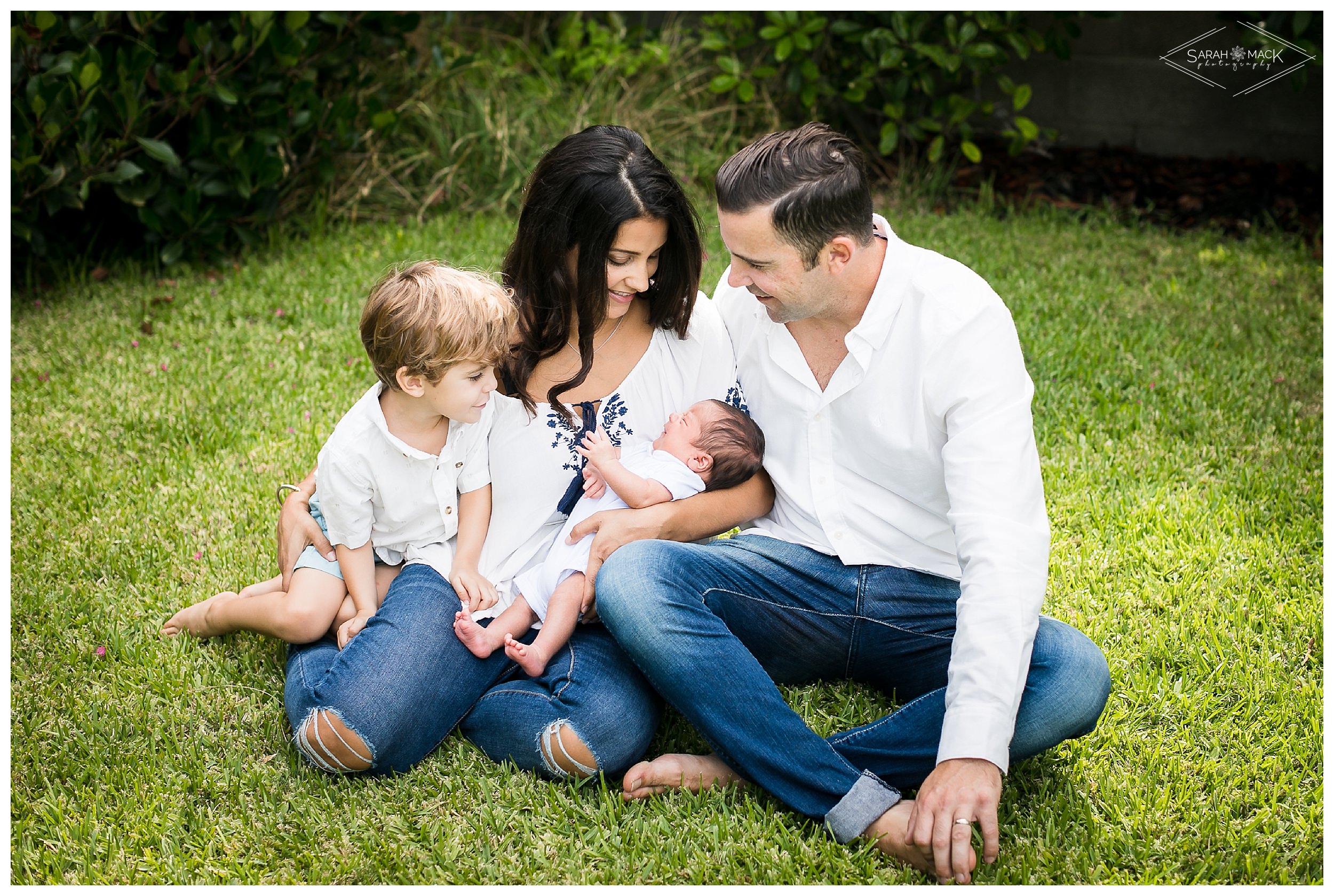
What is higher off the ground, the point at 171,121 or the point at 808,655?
the point at 171,121

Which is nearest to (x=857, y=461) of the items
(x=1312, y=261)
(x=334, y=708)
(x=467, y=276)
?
(x=467, y=276)

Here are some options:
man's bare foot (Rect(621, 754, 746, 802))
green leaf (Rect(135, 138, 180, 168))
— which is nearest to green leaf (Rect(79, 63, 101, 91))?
green leaf (Rect(135, 138, 180, 168))

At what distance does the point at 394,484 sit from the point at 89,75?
3.31 metres

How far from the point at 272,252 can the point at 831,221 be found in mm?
4189

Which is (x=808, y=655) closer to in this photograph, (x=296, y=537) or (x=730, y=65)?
(x=296, y=537)

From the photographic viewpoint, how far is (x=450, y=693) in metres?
2.45

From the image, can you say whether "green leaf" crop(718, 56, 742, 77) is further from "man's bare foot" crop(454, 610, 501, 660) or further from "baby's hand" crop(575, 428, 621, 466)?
"man's bare foot" crop(454, 610, 501, 660)

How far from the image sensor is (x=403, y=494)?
256 cm

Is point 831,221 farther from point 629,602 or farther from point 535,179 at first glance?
point 629,602

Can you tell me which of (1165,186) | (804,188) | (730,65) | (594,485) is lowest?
(1165,186)

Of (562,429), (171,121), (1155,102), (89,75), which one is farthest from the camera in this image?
(1155,102)

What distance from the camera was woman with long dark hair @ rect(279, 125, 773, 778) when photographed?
2363 mm

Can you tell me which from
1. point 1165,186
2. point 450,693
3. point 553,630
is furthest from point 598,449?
point 1165,186

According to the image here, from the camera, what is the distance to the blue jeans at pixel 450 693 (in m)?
2.34
